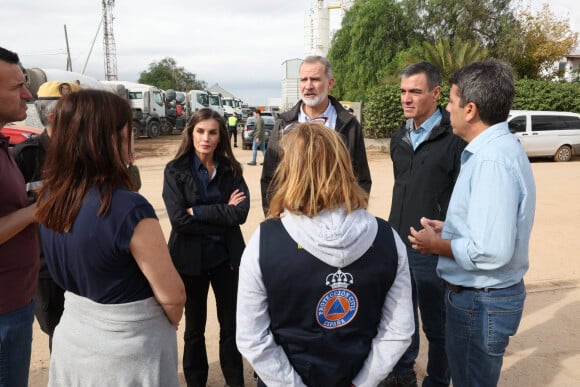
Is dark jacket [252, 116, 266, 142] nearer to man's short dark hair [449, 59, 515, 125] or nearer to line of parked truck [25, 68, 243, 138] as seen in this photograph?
line of parked truck [25, 68, 243, 138]

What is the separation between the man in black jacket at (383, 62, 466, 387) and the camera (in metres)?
2.90

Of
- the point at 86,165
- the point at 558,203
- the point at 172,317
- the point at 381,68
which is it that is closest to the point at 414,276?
the point at 172,317

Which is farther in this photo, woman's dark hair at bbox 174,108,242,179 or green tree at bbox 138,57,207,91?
green tree at bbox 138,57,207,91

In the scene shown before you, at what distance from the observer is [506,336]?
6.63 ft

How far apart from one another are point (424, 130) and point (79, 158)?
88.4 inches

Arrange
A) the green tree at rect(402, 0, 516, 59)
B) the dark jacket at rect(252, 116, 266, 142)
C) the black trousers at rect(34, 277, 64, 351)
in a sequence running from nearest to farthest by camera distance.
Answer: the black trousers at rect(34, 277, 64, 351), the dark jacket at rect(252, 116, 266, 142), the green tree at rect(402, 0, 516, 59)

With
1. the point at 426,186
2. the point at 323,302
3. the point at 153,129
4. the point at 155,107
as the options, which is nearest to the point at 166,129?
the point at 155,107

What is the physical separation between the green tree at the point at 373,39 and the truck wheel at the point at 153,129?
11.7 metres

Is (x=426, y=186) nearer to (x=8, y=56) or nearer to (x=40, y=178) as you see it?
(x=40, y=178)

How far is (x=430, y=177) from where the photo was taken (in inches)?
114

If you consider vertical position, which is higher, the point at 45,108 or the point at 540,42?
the point at 540,42

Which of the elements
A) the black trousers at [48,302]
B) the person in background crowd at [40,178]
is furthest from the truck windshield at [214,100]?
the black trousers at [48,302]

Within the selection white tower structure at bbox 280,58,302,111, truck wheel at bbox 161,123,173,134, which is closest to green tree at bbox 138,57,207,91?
white tower structure at bbox 280,58,302,111

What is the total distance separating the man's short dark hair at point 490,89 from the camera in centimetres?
197
